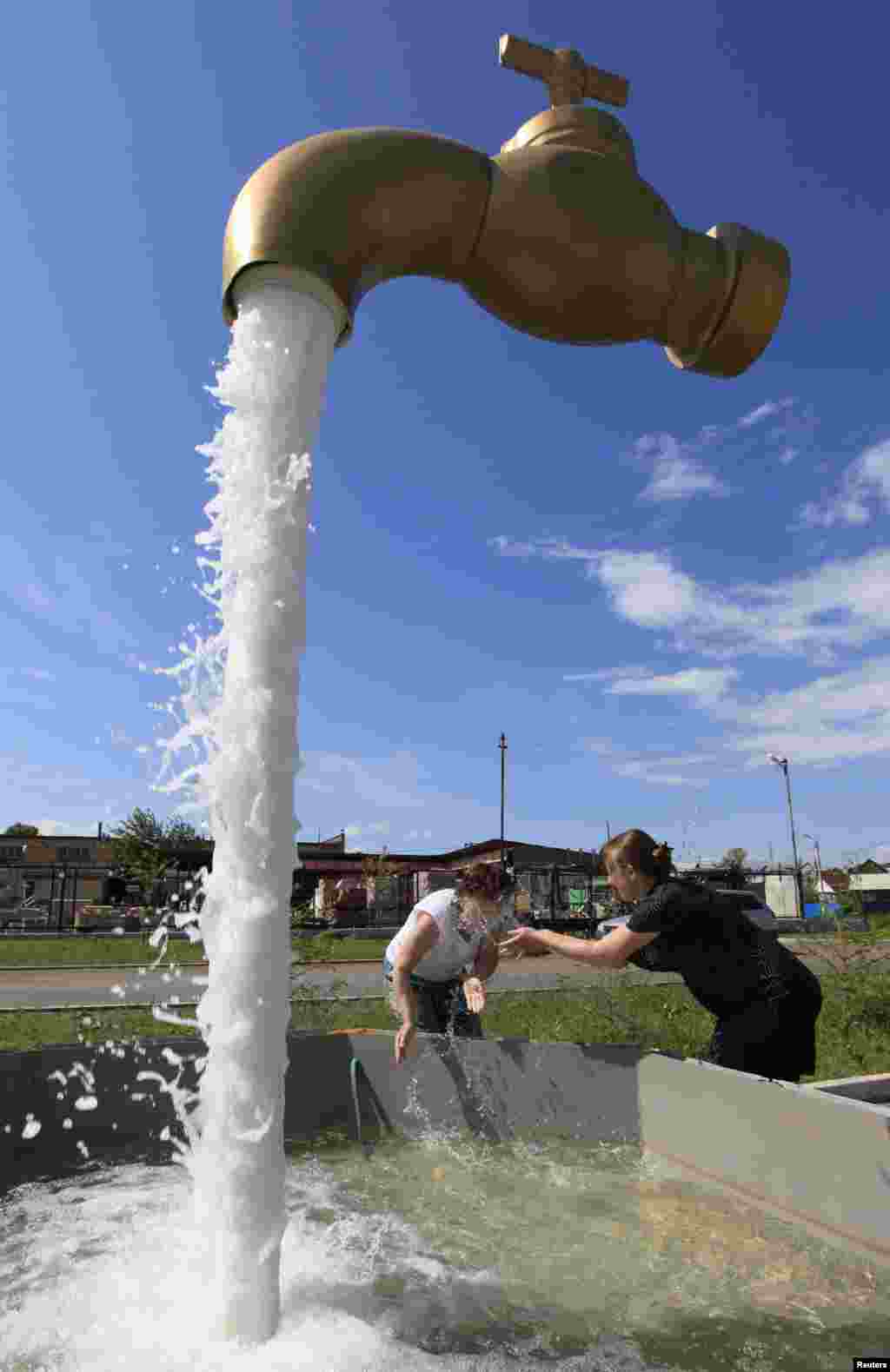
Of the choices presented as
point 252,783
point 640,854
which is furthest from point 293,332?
point 640,854

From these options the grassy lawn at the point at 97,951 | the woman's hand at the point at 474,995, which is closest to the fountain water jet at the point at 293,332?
the woman's hand at the point at 474,995

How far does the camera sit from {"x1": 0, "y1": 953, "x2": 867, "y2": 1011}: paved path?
31.1 feet

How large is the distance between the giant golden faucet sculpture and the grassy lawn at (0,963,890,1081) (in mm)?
3879

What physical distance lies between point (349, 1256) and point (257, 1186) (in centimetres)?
56

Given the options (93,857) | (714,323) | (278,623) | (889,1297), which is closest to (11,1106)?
(278,623)

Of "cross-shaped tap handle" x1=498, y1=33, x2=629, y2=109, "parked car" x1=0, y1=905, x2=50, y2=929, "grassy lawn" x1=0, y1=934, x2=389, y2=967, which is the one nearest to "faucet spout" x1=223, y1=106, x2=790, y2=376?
"cross-shaped tap handle" x1=498, y1=33, x2=629, y2=109

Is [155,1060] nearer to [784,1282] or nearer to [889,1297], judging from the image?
[784,1282]

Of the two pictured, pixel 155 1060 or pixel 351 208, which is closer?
pixel 351 208

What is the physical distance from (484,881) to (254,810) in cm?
212

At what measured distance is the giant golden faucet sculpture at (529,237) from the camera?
2.02m

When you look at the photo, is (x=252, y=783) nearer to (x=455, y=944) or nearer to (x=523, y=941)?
(x=523, y=941)

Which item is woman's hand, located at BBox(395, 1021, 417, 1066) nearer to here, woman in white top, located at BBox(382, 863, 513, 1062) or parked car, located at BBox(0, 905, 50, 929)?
woman in white top, located at BBox(382, 863, 513, 1062)

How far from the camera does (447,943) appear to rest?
3.81 m

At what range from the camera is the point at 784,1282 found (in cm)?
191
